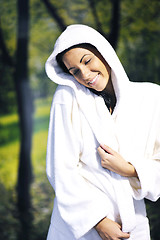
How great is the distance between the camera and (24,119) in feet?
11.6

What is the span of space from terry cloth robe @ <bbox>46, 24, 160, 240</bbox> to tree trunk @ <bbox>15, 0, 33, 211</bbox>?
2.38 meters

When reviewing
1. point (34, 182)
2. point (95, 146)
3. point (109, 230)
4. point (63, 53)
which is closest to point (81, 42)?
point (63, 53)

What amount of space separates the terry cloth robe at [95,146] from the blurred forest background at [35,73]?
2.08 meters

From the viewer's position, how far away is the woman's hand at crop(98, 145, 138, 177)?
1.08m

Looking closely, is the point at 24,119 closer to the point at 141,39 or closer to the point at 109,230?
the point at 141,39

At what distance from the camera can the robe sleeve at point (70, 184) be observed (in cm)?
109

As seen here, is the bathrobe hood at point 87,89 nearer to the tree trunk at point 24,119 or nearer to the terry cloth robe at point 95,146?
the terry cloth robe at point 95,146

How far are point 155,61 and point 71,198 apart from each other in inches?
94.1

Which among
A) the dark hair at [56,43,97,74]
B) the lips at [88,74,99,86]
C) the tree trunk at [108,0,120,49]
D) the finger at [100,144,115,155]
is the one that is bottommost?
the finger at [100,144,115,155]

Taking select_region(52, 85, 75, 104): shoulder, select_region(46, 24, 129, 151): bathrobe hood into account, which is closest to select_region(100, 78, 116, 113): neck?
select_region(46, 24, 129, 151): bathrobe hood

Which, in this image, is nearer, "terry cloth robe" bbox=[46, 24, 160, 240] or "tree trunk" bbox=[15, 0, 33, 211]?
"terry cloth robe" bbox=[46, 24, 160, 240]

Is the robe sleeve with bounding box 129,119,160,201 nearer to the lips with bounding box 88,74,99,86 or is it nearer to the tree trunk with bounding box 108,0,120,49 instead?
the lips with bounding box 88,74,99,86

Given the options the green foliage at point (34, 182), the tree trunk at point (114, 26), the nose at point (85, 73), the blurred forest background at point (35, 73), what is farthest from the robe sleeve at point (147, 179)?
the green foliage at point (34, 182)

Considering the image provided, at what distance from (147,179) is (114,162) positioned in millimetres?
151
